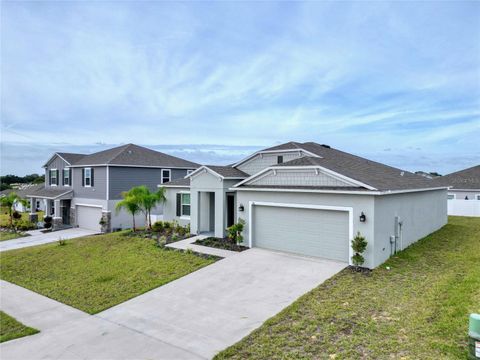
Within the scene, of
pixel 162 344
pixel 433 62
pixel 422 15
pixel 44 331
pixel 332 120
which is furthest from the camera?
pixel 332 120

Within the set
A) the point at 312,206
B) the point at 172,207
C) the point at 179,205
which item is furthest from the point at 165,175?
Result: the point at 312,206

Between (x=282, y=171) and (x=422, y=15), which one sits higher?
(x=422, y=15)

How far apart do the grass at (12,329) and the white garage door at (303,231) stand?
27.8 ft

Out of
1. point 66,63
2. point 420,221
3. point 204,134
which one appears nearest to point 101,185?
point 66,63

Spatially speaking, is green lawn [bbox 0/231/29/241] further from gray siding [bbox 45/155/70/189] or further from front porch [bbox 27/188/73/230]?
gray siding [bbox 45/155/70/189]

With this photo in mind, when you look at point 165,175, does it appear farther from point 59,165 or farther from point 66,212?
point 59,165

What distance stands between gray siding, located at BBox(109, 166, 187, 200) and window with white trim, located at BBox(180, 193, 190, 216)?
23.5 feet

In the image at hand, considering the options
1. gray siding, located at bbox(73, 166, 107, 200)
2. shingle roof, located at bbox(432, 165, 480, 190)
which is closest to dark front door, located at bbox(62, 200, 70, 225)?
gray siding, located at bbox(73, 166, 107, 200)

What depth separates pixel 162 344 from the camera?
21.2ft

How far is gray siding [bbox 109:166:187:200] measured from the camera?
75.9ft

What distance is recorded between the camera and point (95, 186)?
23891mm

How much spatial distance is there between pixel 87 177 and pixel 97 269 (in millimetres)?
14238

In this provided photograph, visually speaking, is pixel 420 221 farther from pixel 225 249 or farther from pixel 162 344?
pixel 162 344

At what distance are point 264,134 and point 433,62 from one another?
1711cm
